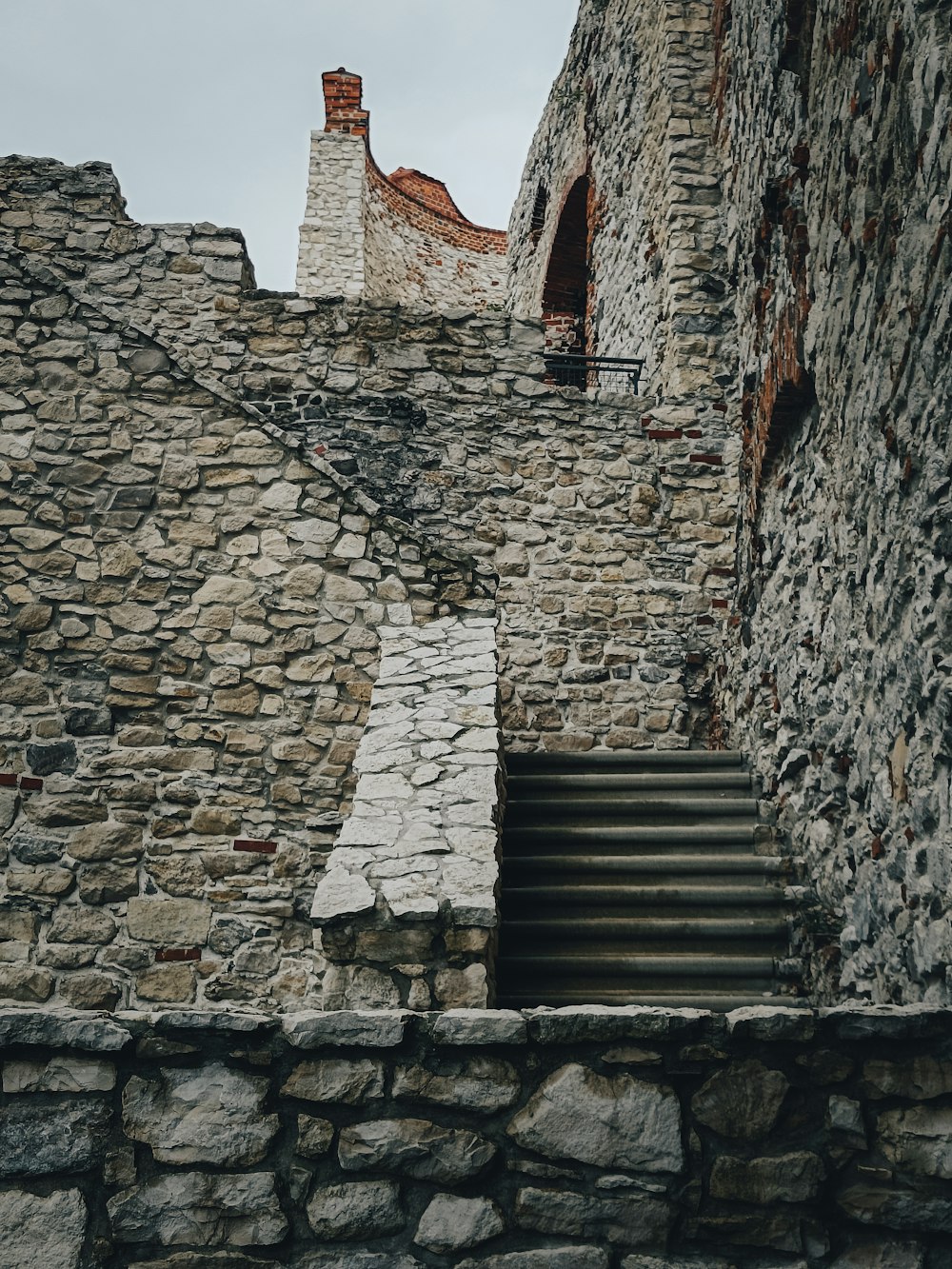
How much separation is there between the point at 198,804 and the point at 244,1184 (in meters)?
2.37

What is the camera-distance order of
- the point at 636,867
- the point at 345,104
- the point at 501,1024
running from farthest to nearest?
the point at 345,104
the point at 636,867
the point at 501,1024

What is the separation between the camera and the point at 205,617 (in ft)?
14.8

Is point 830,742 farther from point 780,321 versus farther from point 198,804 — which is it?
point 198,804

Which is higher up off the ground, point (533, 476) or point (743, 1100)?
point (533, 476)

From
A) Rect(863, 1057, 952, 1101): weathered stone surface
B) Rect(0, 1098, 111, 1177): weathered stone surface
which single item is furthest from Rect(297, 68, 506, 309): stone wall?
Rect(863, 1057, 952, 1101): weathered stone surface

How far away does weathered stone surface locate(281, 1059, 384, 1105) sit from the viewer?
206cm

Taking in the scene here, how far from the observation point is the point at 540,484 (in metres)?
6.36

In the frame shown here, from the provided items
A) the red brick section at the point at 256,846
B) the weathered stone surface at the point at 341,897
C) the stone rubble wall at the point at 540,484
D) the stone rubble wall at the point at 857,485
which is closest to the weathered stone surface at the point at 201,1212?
the weathered stone surface at the point at 341,897

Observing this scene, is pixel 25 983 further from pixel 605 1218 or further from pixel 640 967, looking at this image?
pixel 605 1218

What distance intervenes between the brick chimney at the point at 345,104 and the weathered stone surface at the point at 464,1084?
1354 cm

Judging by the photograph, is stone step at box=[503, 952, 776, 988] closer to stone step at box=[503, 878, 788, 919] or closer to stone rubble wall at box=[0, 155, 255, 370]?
stone step at box=[503, 878, 788, 919]

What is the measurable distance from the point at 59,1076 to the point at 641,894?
2281 millimetres

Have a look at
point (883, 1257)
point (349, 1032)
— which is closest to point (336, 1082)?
point (349, 1032)

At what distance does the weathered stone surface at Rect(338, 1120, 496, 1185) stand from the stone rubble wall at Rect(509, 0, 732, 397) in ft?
17.8
